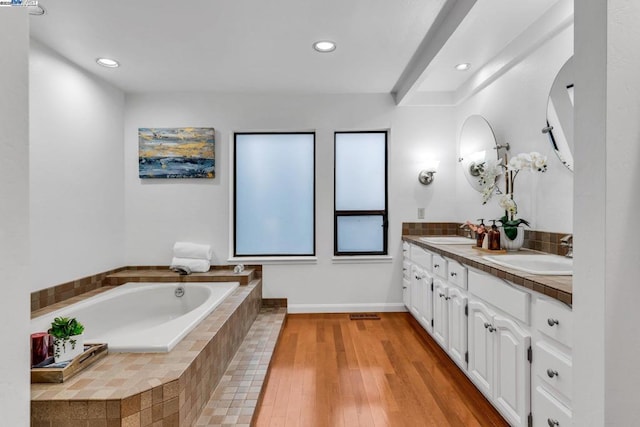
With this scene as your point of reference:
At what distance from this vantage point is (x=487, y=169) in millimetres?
2971

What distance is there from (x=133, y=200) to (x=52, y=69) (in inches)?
57.7

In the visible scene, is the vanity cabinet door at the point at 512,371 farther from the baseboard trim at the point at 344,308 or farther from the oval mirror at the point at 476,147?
the baseboard trim at the point at 344,308

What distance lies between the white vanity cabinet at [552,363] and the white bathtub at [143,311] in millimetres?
1819

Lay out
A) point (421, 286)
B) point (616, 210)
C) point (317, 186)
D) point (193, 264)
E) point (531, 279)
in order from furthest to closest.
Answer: point (317, 186) < point (193, 264) < point (421, 286) < point (531, 279) < point (616, 210)

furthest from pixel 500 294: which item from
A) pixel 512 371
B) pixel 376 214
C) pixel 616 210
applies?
pixel 376 214

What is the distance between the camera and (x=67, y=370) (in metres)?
1.52

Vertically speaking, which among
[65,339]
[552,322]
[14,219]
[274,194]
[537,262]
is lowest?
[65,339]

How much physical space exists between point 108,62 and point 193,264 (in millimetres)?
2048

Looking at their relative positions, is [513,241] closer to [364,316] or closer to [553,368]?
[553,368]

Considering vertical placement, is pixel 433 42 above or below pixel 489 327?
above

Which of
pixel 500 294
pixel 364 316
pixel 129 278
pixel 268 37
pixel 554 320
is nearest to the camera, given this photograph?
pixel 554 320

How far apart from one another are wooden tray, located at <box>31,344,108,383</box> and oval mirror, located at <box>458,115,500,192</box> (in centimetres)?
318

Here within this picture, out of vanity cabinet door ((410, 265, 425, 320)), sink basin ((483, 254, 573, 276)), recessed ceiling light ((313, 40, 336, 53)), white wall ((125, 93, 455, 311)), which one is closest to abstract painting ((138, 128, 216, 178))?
white wall ((125, 93, 455, 311))

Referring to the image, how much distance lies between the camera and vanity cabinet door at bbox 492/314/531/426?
5.06 ft
